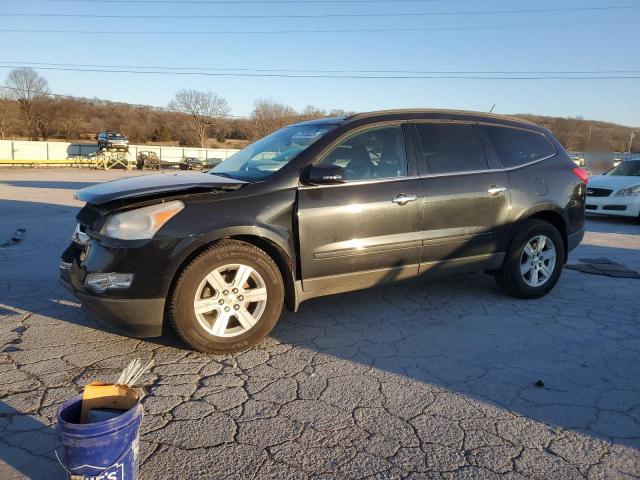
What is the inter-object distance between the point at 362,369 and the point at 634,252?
640 cm

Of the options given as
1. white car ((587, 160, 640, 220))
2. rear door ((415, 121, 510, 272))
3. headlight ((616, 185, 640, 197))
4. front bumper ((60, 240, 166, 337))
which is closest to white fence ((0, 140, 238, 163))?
white car ((587, 160, 640, 220))

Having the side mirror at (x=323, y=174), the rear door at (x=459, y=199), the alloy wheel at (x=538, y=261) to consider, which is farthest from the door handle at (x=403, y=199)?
the alloy wheel at (x=538, y=261)

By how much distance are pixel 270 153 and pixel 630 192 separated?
10.1m

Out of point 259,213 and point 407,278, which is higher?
point 259,213

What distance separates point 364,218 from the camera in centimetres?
413

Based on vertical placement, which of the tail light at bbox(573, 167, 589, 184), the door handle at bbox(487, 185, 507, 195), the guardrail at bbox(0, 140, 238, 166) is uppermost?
the guardrail at bbox(0, 140, 238, 166)

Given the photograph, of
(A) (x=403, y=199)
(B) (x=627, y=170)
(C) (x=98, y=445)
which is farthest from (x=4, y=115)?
(C) (x=98, y=445)

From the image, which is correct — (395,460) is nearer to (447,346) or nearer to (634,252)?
(447,346)

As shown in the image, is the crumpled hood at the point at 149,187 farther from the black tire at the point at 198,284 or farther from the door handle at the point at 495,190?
the door handle at the point at 495,190

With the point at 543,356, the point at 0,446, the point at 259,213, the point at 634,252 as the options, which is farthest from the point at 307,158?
the point at 634,252

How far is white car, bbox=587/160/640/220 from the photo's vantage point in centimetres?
1128

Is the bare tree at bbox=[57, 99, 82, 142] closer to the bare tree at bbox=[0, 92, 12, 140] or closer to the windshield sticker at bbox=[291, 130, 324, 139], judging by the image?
the bare tree at bbox=[0, 92, 12, 140]

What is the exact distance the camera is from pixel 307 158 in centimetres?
406

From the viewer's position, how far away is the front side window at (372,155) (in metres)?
4.22
